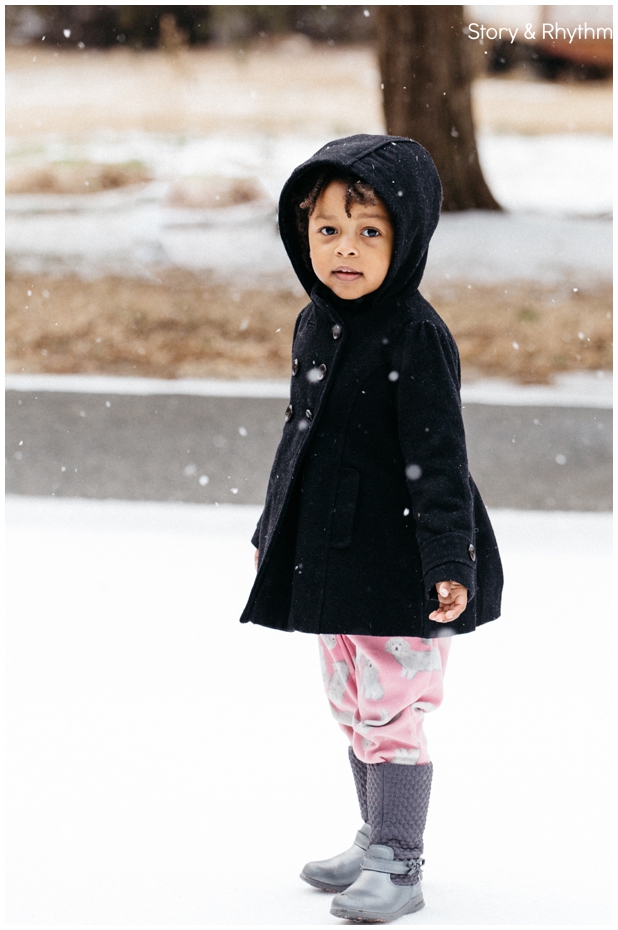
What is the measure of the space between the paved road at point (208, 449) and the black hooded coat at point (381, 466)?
9.32 feet

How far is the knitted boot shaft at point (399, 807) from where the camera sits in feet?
6.23

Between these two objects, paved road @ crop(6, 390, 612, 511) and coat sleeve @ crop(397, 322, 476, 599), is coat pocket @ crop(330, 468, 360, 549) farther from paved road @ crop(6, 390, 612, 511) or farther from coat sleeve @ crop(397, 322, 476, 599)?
paved road @ crop(6, 390, 612, 511)

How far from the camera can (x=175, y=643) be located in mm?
3330

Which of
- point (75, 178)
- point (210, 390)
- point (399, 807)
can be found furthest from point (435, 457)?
point (75, 178)

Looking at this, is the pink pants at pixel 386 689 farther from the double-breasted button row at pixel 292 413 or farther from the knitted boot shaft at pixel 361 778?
the double-breasted button row at pixel 292 413

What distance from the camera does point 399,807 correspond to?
6.23 feet

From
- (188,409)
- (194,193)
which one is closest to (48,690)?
(188,409)

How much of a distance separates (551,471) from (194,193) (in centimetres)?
343

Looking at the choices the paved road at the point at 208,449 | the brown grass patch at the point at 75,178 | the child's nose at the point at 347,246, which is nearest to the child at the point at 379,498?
the child's nose at the point at 347,246

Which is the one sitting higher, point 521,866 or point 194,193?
point 194,193

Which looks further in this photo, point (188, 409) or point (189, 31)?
point (189, 31)

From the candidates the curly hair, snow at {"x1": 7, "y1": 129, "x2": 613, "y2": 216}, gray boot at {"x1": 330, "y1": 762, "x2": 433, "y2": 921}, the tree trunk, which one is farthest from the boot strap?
snow at {"x1": 7, "y1": 129, "x2": 613, "y2": 216}

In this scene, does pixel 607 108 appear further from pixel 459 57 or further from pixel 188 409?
pixel 188 409

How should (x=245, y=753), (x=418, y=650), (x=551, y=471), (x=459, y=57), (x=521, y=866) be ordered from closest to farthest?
(x=418, y=650) < (x=521, y=866) < (x=245, y=753) < (x=551, y=471) < (x=459, y=57)
